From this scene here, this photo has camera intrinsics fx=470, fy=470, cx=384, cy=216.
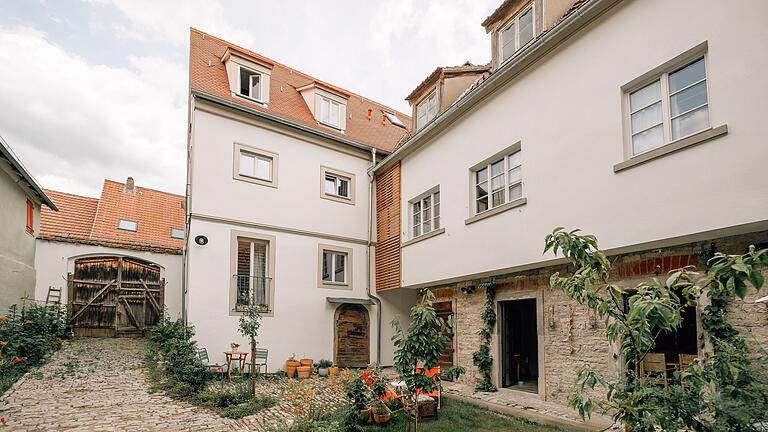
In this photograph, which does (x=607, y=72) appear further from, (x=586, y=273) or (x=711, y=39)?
(x=586, y=273)

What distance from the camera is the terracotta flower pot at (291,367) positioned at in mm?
11672

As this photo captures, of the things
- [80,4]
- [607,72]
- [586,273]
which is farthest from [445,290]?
[80,4]

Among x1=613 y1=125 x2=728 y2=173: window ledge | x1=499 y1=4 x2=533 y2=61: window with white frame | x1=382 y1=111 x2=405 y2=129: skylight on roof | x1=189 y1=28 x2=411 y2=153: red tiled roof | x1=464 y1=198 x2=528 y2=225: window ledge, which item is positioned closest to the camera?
x1=613 y1=125 x2=728 y2=173: window ledge

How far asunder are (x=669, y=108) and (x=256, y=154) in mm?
9405

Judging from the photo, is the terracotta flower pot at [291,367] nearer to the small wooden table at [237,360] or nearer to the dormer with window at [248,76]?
the small wooden table at [237,360]

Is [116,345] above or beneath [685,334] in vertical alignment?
beneath

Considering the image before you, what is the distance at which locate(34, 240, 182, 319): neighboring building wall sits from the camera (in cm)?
1353

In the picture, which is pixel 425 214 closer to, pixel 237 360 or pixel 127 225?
pixel 237 360

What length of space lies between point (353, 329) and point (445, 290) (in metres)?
3.03

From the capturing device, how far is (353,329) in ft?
43.7

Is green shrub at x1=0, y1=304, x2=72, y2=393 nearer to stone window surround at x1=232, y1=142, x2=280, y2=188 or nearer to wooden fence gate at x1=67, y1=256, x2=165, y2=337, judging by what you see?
wooden fence gate at x1=67, y1=256, x2=165, y2=337

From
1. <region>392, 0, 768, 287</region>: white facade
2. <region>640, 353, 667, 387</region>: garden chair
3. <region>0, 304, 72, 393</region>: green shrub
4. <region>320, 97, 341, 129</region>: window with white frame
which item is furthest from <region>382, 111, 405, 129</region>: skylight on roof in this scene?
<region>640, 353, 667, 387</region>: garden chair

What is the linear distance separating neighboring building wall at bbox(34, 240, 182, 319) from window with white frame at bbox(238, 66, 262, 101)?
627cm

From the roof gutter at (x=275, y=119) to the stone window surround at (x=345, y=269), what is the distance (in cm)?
309
